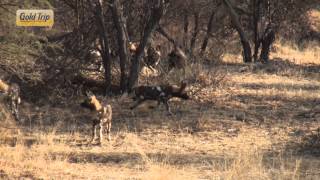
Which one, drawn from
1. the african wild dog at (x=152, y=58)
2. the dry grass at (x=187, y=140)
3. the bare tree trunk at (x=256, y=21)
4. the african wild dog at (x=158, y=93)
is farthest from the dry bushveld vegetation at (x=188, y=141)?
the bare tree trunk at (x=256, y=21)

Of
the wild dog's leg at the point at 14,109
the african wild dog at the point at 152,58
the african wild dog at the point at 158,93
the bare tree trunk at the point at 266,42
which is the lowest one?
the wild dog's leg at the point at 14,109

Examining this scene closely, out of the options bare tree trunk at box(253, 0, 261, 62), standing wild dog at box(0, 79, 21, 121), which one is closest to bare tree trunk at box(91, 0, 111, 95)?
standing wild dog at box(0, 79, 21, 121)

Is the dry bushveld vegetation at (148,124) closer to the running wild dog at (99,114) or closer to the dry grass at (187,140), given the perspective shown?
the dry grass at (187,140)

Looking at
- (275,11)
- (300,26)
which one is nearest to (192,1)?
(275,11)

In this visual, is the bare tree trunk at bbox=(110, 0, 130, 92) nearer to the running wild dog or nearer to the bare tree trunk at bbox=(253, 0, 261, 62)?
the running wild dog

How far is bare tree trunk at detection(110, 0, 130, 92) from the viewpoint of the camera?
12.1m

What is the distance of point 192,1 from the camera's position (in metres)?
20.1

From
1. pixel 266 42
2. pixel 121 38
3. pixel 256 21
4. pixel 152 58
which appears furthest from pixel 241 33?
pixel 121 38

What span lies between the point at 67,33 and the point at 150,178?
6.33m

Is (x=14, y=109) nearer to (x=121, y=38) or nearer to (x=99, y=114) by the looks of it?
(x=99, y=114)

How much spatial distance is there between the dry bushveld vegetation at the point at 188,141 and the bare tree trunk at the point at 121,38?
1.91 feet

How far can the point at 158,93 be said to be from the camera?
11477 millimetres

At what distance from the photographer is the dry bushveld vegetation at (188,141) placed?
7824mm

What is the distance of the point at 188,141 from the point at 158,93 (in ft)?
6.42
